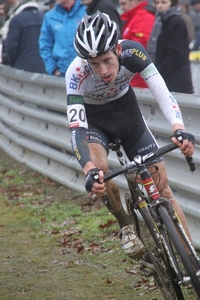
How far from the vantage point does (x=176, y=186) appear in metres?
6.94

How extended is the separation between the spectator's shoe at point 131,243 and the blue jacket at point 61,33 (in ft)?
13.8

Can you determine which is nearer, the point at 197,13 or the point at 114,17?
the point at 114,17

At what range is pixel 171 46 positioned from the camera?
8289mm

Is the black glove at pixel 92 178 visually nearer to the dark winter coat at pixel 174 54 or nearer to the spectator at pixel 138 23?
the dark winter coat at pixel 174 54

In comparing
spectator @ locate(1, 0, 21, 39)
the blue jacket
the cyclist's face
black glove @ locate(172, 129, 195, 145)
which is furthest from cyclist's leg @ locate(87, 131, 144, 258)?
spectator @ locate(1, 0, 21, 39)

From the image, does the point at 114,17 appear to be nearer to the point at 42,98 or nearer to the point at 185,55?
the point at 185,55

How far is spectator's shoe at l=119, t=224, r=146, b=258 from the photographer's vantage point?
18.8 ft

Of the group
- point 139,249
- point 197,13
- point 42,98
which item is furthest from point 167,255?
point 197,13

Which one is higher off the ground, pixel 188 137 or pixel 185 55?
pixel 188 137

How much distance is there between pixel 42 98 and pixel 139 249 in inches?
202

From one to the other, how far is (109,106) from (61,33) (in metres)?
4.07

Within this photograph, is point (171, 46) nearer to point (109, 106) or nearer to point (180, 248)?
point (109, 106)

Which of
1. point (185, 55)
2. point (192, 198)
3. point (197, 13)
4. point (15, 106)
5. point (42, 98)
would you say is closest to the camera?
point (192, 198)

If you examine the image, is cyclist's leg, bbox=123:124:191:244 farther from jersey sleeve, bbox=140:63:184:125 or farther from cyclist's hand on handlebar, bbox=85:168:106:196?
cyclist's hand on handlebar, bbox=85:168:106:196
